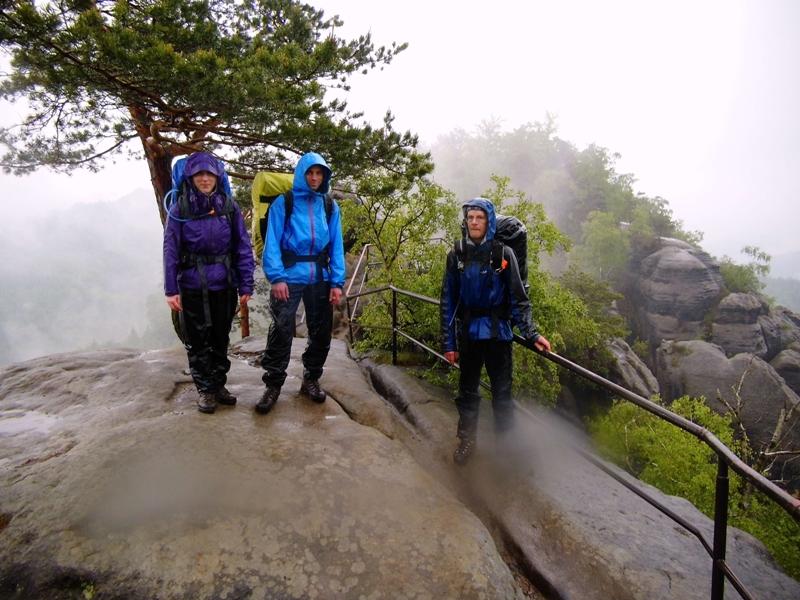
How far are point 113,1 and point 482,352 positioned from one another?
7.28 meters

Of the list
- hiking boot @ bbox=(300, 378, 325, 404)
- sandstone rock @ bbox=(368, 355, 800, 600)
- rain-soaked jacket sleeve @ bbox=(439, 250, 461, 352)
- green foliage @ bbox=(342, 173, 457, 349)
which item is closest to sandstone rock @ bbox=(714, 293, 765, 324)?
green foliage @ bbox=(342, 173, 457, 349)

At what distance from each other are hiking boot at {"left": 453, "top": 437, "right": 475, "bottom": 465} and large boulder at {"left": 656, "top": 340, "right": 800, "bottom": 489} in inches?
713

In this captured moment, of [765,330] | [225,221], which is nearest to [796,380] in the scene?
[765,330]

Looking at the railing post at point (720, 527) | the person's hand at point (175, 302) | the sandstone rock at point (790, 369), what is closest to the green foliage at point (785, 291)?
the sandstone rock at point (790, 369)

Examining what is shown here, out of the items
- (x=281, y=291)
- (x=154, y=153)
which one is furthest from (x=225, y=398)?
(x=154, y=153)

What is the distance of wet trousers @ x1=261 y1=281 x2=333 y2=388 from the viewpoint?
12.9ft

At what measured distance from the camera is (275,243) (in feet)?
12.4

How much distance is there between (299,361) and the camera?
6.18 m

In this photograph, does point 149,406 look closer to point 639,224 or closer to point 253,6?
point 253,6

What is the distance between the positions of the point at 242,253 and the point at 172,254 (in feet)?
1.86

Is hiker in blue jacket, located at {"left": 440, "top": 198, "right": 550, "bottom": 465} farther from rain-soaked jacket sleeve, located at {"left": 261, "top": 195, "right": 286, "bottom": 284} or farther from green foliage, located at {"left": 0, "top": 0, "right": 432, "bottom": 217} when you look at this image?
green foliage, located at {"left": 0, "top": 0, "right": 432, "bottom": 217}

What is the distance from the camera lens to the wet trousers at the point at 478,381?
3.63 metres

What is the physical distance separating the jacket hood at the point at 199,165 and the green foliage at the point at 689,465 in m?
14.8

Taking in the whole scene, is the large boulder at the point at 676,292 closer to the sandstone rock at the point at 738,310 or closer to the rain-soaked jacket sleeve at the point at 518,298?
the sandstone rock at the point at 738,310
